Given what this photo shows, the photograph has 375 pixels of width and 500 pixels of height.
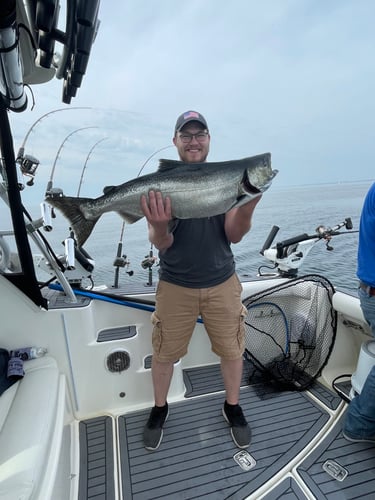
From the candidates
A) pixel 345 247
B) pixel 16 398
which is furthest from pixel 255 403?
pixel 345 247

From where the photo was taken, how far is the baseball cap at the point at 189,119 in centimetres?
198

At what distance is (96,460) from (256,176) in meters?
2.12

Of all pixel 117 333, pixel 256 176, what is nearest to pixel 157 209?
pixel 256 176

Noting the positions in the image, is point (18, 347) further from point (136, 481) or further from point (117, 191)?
point (117, 191)

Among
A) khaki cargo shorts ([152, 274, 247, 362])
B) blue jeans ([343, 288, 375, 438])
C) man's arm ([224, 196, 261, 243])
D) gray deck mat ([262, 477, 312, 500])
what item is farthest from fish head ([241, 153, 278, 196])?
gray deck mat ([262, 477, 312, 500])

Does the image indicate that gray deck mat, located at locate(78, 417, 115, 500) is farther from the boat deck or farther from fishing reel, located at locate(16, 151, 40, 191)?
fishing reel, located at locate(16, 151, 40, 191)

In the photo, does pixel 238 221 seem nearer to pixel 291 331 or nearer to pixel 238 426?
pixel 238 426

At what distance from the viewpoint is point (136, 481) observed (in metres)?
1.91

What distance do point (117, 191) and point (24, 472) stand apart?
1.39 metres

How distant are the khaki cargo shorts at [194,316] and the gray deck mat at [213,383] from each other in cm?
75

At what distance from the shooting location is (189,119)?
1982 millimetres

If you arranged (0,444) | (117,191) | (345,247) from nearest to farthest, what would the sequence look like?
(0,444) → (117,191) → (345,247)

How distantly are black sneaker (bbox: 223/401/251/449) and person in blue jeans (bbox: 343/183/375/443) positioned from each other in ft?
2.39

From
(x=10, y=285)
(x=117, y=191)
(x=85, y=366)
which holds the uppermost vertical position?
(x=117, y=191)
